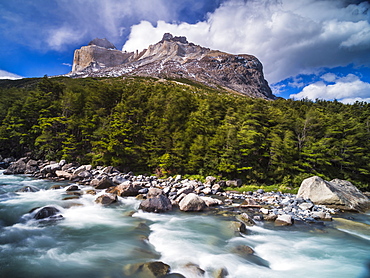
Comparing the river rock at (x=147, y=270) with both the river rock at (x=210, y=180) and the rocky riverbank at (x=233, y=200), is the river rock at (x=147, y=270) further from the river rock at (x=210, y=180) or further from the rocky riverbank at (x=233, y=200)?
the river rock at (x=210, y=180)

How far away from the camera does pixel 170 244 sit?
7.85m

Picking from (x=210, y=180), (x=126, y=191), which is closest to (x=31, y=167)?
(x=126, y=191)

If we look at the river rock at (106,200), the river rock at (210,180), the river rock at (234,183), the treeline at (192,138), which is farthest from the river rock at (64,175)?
the river rock at (234,183)

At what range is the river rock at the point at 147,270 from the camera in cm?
540

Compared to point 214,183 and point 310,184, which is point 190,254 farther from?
point 214,183

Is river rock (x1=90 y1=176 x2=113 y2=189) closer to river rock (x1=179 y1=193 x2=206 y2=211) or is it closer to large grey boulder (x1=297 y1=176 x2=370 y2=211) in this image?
river rock (x1=179 y1=193 x2=206 y2=211)

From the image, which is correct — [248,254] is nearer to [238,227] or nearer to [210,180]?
[238,227]

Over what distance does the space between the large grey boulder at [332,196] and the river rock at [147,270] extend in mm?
14298

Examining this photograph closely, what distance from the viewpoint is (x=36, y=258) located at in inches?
245

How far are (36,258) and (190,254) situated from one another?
5.53 meters

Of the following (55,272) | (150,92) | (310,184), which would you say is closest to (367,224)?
(310,184)

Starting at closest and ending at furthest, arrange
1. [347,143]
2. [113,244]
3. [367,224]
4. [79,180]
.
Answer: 1. [113,244]
2. [367,224]
3. [79,180]
4. [347,143]

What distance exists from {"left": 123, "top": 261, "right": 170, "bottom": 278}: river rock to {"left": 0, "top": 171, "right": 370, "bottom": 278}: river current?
0.72 ft

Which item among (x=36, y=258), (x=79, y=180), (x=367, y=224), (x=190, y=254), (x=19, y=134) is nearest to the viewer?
(x=36, y=258)
